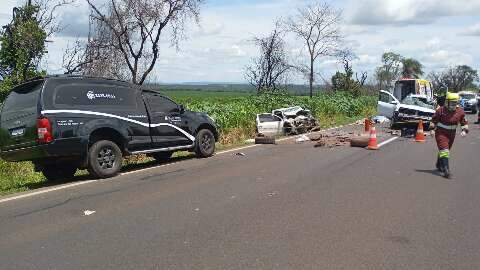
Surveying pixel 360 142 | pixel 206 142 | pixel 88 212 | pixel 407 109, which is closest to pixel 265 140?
pixel 360 142

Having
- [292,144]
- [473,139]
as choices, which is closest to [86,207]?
[292,144]

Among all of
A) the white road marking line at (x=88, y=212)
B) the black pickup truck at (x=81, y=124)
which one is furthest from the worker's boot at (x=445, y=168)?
the white road marking line at (x=88, y=212)

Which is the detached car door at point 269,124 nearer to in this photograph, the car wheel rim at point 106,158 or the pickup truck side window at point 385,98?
the pickup truck side window at point 385,98

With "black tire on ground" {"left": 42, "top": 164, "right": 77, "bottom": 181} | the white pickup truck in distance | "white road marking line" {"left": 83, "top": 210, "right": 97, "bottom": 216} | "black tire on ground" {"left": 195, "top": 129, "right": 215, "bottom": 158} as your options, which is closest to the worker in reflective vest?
"black tire on ground" {"left": 195, "top": 129, "right": 215, "bottom": 158}

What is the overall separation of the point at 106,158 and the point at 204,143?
12.1 feet

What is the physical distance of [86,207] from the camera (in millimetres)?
8375

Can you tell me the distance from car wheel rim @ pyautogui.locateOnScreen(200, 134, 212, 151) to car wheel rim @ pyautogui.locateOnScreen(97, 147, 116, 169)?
335cm

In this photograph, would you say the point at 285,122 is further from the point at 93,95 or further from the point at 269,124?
the point at 93,95

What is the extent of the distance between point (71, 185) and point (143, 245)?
5001 mm

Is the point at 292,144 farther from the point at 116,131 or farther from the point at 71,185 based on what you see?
the point at 71,185

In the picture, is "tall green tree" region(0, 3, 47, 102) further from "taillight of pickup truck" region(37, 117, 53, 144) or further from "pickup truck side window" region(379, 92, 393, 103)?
"pickup truck side window" region(379, 92, 393, 103)

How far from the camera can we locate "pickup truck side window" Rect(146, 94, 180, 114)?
507 inches

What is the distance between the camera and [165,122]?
13141mm

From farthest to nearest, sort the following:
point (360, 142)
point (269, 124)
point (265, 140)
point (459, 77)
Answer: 1. point (459, 77)
2. point (269, 124)
3. point (265, 140)
4. point (360, 142)
